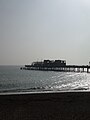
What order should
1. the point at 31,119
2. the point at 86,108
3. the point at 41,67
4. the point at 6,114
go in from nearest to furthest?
the point at 31,119, the point at 6,114, the point at 86,108, the point at 41,67

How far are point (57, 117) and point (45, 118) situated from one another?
2.20 ft

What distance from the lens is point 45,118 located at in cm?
1327

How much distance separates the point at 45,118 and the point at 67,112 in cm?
226

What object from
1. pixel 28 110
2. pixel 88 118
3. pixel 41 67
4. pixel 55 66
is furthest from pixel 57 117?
pixel 41 67

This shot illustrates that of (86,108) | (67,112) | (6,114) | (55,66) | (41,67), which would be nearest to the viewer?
(6,114)

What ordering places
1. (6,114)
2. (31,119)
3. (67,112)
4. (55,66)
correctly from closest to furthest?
(31,119), (6,114), (67,112), (55,66)

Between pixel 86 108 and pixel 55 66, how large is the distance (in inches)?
4665

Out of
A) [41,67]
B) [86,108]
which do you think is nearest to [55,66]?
[41,67]

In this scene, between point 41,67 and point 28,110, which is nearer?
point 28,110

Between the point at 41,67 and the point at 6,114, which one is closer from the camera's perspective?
the point at 6,114

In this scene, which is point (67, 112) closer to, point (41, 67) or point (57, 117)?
point (57, 117)

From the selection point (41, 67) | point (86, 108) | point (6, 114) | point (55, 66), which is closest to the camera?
point (6, 114)

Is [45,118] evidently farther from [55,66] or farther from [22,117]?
[55,66]

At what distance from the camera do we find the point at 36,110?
51.6 feet
